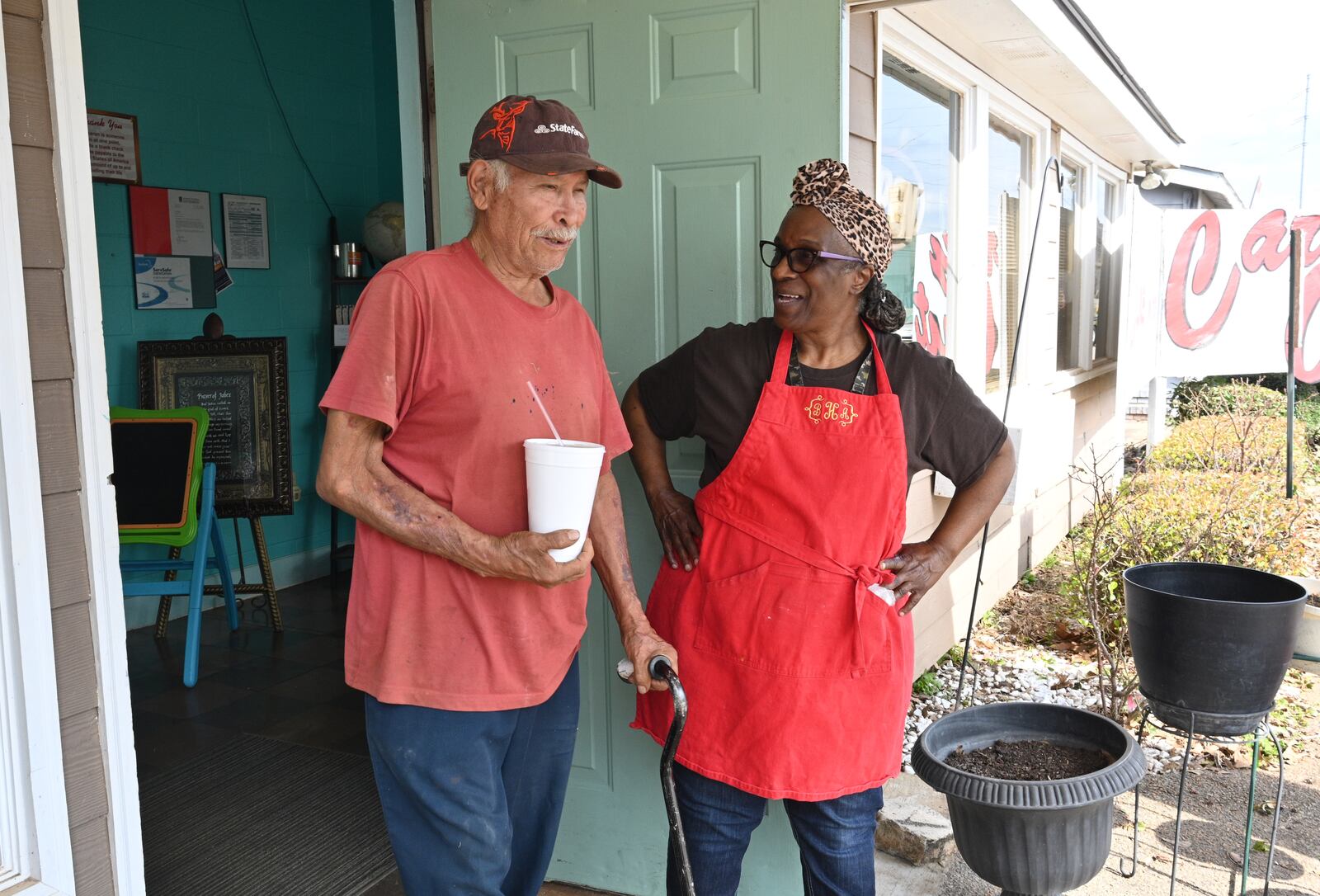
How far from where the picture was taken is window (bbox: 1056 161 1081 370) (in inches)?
288

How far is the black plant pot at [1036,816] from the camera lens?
2270 millimetres

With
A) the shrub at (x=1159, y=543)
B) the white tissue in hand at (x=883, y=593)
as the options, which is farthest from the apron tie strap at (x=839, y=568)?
the shrub at (x=1159, y=543)

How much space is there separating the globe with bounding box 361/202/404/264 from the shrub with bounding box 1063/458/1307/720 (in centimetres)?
400

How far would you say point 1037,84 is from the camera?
5.78 meters

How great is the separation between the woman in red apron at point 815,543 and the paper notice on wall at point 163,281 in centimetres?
433

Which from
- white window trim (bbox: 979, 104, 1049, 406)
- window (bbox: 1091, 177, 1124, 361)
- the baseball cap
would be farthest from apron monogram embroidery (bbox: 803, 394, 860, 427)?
window (bbox: 1091, 177, 1124, 361)

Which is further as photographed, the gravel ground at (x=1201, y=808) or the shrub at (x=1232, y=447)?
the shrub at (x=1232, y=447)

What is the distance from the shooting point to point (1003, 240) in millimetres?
5809

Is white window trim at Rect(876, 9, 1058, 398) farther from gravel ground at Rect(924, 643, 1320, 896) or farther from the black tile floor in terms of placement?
the black tile floor

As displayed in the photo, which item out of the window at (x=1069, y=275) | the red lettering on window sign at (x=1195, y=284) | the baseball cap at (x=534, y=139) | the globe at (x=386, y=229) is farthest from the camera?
the window at (x=1069, y=275)

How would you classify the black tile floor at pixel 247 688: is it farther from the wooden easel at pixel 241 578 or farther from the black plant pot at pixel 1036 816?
the black plant pot at pixel 1036 816

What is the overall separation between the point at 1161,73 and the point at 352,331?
7045mm

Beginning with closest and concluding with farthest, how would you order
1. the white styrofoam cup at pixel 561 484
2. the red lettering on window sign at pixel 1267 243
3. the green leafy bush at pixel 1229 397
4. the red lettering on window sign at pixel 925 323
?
the white styrofoam cup at pixel 561 484
the red lettering on window sign at pixel 925 323
the red lettering on window sign at pixel 1267 243
the green leafy bush at pixel 1229 397

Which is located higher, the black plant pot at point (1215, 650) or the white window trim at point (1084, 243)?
the white window trim at point (1084, 243)
